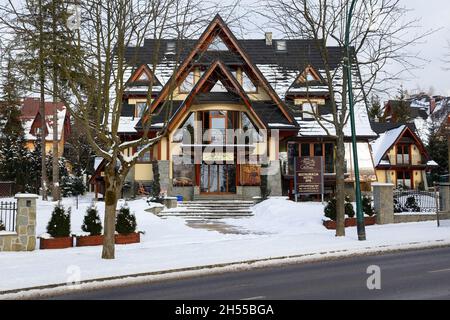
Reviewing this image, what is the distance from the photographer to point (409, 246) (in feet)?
48.3

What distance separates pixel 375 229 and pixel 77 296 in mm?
13460

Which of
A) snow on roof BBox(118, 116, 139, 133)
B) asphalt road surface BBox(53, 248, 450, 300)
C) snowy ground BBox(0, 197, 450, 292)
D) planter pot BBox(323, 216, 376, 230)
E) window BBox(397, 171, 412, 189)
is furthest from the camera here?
window BBox(397, 171, 412, 189)

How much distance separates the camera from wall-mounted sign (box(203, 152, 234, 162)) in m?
30.3

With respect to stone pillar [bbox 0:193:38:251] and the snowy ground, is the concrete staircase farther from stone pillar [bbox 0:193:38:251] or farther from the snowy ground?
stone pillar [bbox 0:193:38:251]

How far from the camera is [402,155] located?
145 feet

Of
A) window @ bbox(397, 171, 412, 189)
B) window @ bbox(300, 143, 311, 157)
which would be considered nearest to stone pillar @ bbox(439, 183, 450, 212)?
window @ bbox(300, 143, 311, 157)

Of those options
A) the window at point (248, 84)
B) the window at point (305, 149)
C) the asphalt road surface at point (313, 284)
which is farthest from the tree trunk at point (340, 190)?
the window at point (248, 84)

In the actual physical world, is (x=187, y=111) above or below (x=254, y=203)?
above

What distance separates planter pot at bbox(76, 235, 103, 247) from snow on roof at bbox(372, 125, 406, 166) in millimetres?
33284

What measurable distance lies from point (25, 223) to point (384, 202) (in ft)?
49.1

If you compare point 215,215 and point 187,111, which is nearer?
point 215,215

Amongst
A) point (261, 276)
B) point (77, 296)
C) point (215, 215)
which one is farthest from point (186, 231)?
point (77, 296)

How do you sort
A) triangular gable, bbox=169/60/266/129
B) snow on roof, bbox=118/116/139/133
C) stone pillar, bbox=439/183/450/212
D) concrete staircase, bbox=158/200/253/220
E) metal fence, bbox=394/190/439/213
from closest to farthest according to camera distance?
stone pillar, bbox=439/183/450/212, metal fence, bbox=394/190/439/213, concrete staircase, bbox=158/200/253/220, triangular gable, bbox=169/60/266/129, snow on roof, bbox=118/116/139/133
